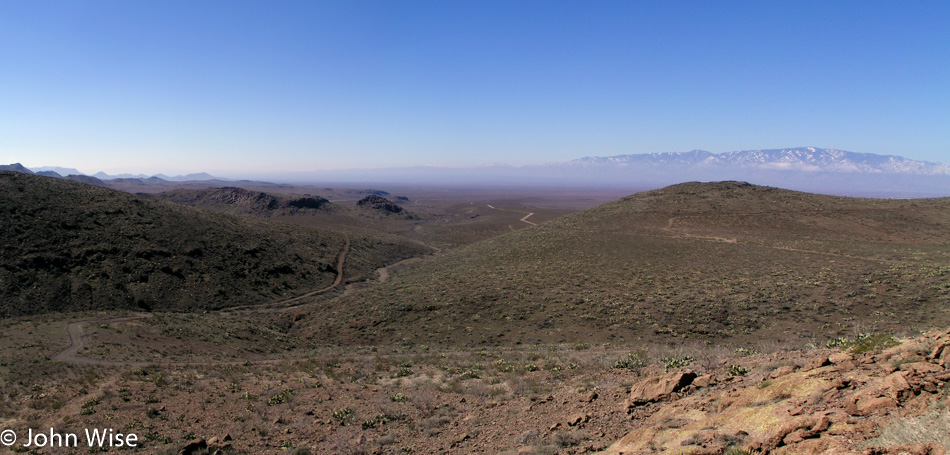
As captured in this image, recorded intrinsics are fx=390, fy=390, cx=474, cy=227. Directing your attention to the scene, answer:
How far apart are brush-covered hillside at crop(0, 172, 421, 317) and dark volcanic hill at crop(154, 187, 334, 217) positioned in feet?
122

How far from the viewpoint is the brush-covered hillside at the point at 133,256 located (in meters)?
22.0

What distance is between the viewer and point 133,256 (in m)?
26.1

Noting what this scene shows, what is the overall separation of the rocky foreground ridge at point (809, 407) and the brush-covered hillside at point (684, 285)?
8598mm

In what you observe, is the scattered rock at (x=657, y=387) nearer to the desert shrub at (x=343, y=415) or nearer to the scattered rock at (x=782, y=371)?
the scattered rock at (x=782, y=371)

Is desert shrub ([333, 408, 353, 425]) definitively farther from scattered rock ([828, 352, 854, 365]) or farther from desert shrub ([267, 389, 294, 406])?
scattered rock ([828, 352, 854, 365])

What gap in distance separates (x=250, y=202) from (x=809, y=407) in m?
92.0

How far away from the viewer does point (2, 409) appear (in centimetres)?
806

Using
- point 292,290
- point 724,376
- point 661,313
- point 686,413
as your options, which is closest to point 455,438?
point 686,413

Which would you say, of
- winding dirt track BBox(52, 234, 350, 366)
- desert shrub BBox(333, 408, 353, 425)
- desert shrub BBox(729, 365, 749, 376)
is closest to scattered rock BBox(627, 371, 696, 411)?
desert shrub BBox(729, 365, 749, 376)

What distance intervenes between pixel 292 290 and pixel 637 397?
91.3 ft
